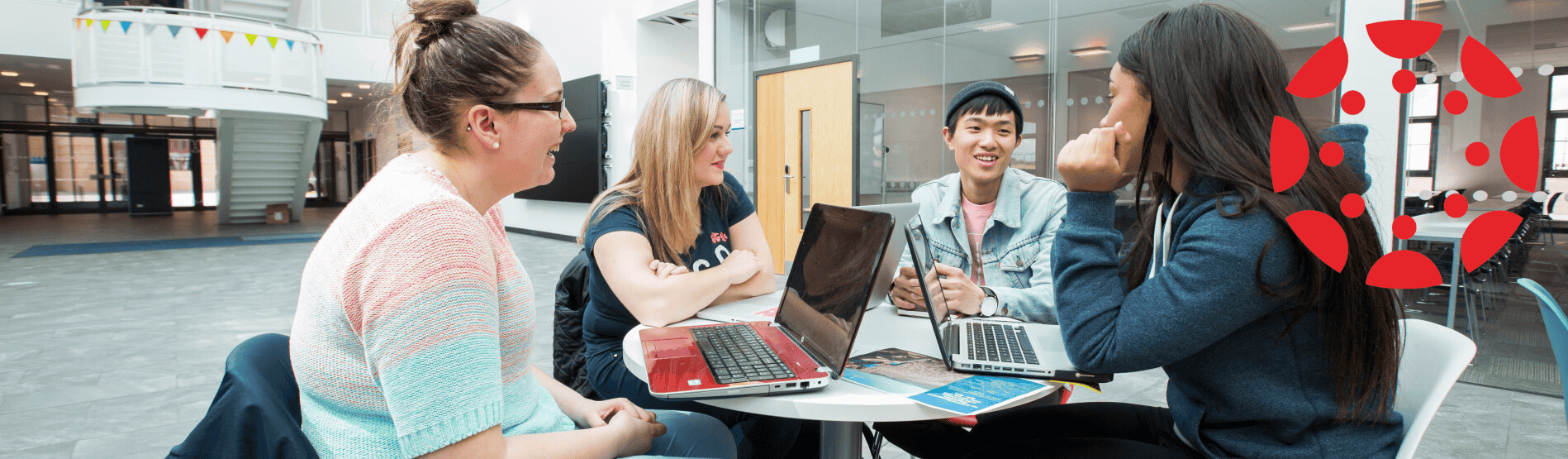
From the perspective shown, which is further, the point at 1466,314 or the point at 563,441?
the point at 1466,314

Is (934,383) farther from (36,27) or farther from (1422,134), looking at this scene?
(36,27)

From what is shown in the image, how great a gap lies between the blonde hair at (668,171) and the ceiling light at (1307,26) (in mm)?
3314

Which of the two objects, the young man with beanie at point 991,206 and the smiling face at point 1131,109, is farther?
the young man with beanie at point 991,206

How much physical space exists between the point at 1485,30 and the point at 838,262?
3617mm

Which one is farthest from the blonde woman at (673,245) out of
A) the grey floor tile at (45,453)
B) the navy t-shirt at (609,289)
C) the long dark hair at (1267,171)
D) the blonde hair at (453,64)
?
the grey floor tile at (45,453)

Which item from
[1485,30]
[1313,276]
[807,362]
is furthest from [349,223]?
[1485,30]

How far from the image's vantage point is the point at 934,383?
3.77 ft

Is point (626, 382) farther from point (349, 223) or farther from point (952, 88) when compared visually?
point (952, 88)

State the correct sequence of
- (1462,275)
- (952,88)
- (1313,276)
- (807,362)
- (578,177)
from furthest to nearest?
(578,177), (952,88), (1462,275), (807,362), (1313,276)

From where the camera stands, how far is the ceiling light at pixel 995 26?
4977 mm

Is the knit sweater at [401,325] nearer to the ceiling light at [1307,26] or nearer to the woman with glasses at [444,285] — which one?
the woman with glasses at [444,285]

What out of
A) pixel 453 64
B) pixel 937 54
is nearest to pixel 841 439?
pixel 453 64

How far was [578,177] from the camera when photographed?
32.9ft

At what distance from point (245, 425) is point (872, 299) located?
1189 mm
